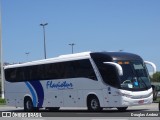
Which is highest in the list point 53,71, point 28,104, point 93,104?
point 53,71

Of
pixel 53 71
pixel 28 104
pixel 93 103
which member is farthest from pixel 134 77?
pixel 28 104

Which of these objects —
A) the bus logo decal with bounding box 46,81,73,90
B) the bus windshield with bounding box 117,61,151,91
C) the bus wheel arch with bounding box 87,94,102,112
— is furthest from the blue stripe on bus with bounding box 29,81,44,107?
the bus windshield with bounding box 117,61,151,91

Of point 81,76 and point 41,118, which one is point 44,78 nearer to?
point 81,76

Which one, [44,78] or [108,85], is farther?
[44,78]

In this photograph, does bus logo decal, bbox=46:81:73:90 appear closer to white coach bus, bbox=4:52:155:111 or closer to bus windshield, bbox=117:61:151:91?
white coach bus, bbox=4:52:155:111

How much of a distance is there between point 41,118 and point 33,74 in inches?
343

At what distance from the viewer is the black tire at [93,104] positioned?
81.5 feet

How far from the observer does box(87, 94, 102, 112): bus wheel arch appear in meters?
24.8

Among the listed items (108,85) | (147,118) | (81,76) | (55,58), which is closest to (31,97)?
(55,58)

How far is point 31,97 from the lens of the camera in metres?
30.2

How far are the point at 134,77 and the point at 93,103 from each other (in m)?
2.75

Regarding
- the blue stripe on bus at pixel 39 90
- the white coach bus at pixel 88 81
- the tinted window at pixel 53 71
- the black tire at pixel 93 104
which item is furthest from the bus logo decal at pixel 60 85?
the black tire at pixel 93 104

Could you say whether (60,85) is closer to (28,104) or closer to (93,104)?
(93,104)

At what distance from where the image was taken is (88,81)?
995 inches
